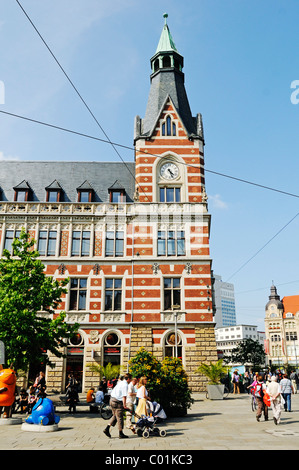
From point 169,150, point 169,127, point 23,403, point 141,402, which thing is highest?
point 169,127

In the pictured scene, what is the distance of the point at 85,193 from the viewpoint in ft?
106

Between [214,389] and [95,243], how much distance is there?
45.6ft

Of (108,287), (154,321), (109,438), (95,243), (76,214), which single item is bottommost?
(109,438)

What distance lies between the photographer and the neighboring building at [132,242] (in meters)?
28.3

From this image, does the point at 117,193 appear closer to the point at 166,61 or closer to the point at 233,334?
the point at 166,61

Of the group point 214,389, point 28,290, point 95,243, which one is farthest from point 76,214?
point 214,389

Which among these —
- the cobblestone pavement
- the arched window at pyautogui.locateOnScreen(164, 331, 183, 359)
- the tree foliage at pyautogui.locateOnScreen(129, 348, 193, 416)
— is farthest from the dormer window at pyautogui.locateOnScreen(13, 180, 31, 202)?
the cobblestone pavement

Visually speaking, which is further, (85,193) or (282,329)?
(282,329)

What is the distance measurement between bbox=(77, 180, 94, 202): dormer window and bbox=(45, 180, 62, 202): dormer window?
160 cm

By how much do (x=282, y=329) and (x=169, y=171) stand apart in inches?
3694

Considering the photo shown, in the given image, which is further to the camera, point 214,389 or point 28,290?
point 214,389

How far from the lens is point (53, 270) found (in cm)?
2972

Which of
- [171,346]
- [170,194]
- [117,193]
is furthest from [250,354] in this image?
[117,193]
